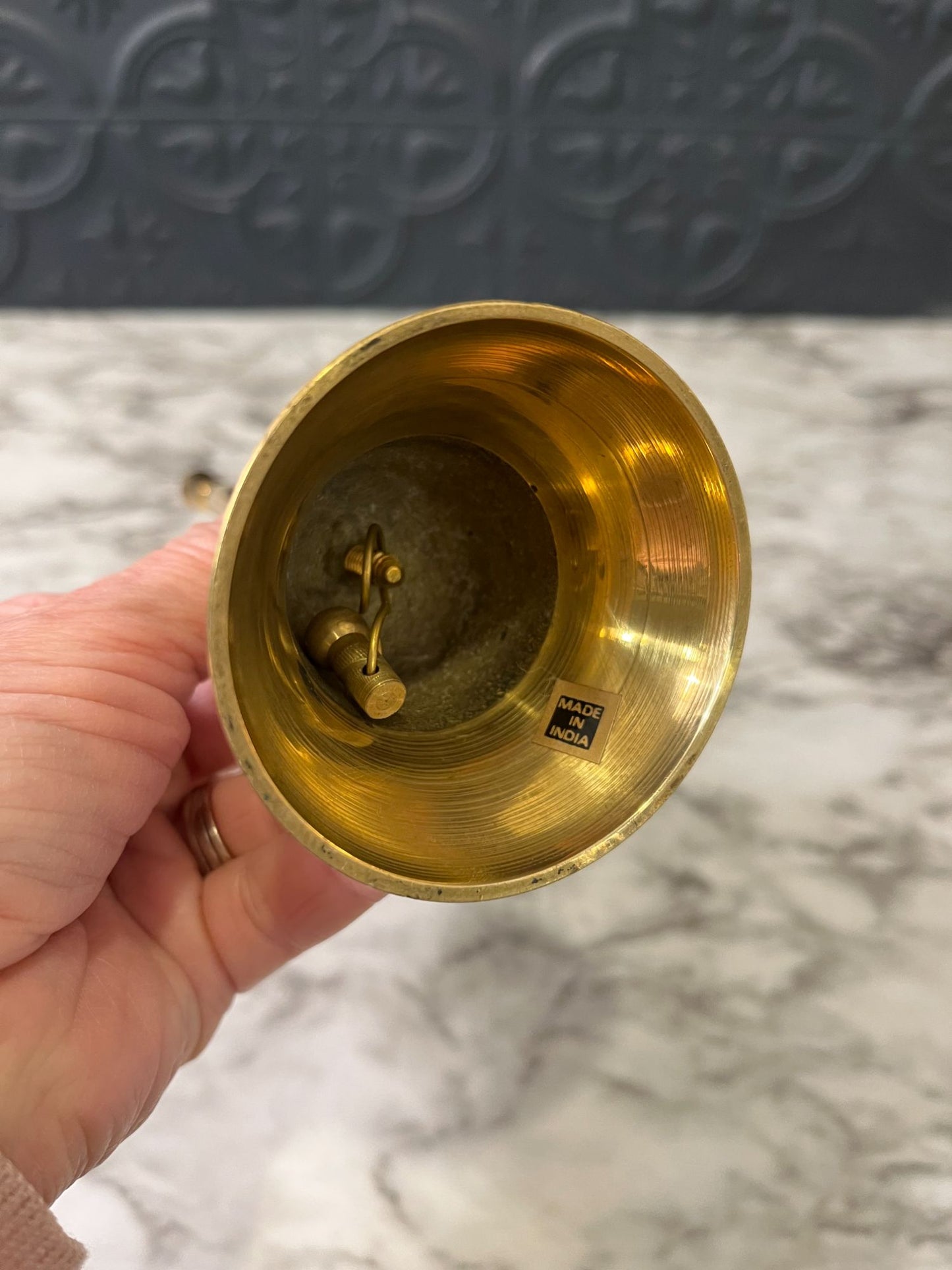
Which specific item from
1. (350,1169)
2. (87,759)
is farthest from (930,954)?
(87,759)

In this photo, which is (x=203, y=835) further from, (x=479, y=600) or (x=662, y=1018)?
(x=662, y=1018)

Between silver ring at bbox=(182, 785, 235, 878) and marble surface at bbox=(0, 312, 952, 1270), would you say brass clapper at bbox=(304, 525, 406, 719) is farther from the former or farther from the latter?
marble surface at bbox=(0, 312, 952, 1270)

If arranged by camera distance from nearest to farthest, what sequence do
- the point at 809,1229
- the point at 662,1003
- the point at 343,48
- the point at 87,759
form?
the point at 87,759 → the point at 809,1229 → the point at 662,1003 → the point at 343,48

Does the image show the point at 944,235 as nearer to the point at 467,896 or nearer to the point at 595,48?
the point at 595,48

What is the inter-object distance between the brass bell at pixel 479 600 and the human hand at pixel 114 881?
117mm

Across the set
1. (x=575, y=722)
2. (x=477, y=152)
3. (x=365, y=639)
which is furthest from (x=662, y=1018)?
(x=477, y=152)

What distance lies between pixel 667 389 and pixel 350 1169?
2.21ft

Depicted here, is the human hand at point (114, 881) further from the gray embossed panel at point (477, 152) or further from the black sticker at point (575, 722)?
the gray embossed panel at point (477, 152)

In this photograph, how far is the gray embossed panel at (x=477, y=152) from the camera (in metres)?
1.18

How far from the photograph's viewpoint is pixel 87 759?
2.20ft

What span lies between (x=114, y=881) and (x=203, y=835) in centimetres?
9

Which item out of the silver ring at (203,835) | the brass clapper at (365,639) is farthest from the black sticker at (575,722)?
the silver ring at (203,835)

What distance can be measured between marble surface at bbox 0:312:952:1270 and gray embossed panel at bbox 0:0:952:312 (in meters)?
0.29

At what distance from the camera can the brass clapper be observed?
0.66m
